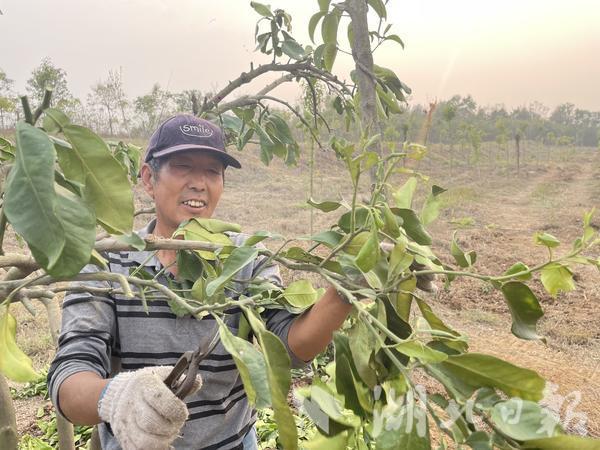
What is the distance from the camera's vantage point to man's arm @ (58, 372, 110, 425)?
795 millimetres

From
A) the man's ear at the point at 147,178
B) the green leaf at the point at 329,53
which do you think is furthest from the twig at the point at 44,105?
the green leaf at the point at 329,53

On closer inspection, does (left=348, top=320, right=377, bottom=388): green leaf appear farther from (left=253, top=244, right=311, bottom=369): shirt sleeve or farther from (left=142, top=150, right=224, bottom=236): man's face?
(left=142, top=150, right=224, bottom=236): man's face

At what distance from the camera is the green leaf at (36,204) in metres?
0.31

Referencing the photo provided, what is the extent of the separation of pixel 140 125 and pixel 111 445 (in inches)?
754

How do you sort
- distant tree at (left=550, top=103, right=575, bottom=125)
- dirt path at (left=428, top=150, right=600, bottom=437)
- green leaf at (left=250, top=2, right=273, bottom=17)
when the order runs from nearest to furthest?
1. green leaf at (left=250, top=2, right=273, bottom=17)
2. dirt path at (left=428, top=150, right=600, bottom=437)
3. distant tree at (left=550, top=103, right=575, bottom=125)

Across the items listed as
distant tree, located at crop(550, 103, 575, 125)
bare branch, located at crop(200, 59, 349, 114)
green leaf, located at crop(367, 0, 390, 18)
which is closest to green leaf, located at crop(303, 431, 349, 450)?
green leaf, located at crop(367, 0, 390, 18)

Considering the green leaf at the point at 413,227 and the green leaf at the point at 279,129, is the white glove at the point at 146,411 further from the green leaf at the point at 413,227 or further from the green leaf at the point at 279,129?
the green leaf at the point at 279,129

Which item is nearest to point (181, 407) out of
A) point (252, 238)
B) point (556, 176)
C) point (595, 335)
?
point (252, 238)

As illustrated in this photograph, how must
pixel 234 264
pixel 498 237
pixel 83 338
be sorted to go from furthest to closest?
pixel 498 237 < pixel 83 338 < pixel 234 264

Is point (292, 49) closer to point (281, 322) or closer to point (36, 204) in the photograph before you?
point (281, 322)

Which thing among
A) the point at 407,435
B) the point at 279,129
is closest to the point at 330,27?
the point at 279,129

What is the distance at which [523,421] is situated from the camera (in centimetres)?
33

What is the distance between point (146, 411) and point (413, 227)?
1.33 ft

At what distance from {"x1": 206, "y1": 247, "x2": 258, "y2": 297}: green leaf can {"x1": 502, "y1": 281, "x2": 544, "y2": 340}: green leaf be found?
254mm
